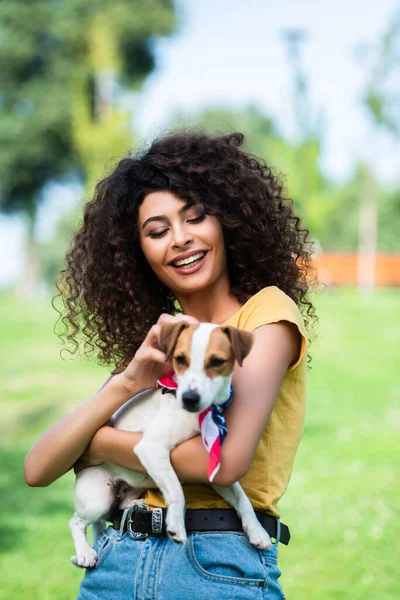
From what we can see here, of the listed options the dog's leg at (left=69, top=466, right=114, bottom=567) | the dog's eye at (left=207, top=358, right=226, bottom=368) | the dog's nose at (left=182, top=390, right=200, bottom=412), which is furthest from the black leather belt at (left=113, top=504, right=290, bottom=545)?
the dog's eye at (left=207, top=358, right=226, bottom=368)

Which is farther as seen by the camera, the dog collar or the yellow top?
the yellow top

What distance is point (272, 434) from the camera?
263cm

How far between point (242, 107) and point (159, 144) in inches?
2284

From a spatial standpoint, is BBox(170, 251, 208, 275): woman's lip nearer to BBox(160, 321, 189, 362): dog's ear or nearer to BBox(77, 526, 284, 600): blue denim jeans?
BBox(160, 321, 189, 362): dog's ear

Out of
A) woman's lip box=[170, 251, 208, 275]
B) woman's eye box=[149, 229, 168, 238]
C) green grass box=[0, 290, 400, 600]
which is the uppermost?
woman's eye box=[149, 229, 168, 238]

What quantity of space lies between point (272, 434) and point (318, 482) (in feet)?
23.2

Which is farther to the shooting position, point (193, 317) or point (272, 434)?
point (193, 317)

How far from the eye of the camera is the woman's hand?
2.49 meters

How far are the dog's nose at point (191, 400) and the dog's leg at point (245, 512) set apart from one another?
30 centimetres

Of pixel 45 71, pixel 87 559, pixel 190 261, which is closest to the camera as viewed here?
pixel 87 559

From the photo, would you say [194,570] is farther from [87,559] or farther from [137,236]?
[137,236]

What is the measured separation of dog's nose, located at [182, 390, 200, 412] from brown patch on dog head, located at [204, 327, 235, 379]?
0.27ft

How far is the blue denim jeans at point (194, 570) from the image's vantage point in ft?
8.02

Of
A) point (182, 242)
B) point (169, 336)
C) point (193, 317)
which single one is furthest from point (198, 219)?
point (169, 336)
